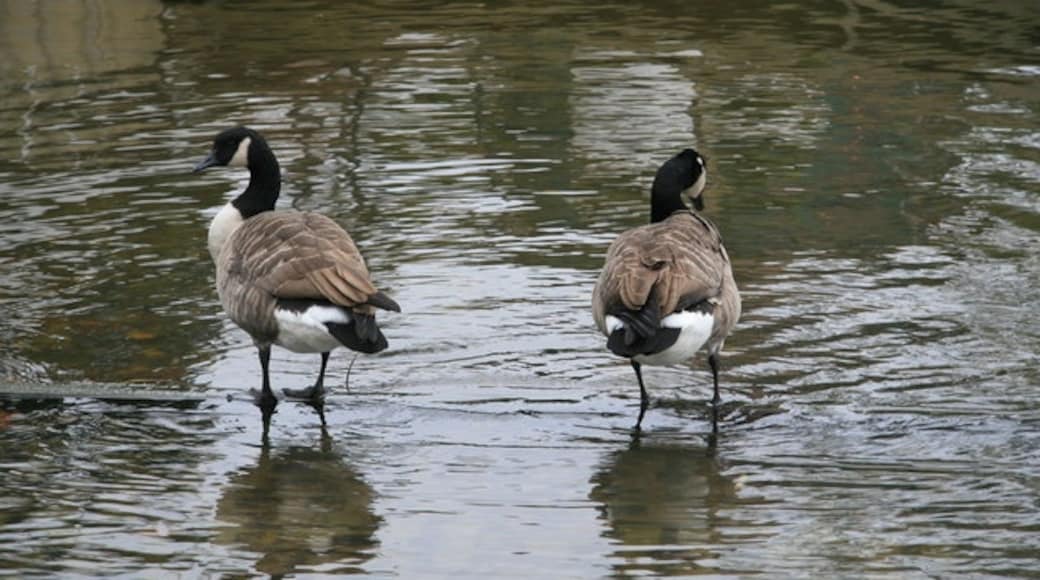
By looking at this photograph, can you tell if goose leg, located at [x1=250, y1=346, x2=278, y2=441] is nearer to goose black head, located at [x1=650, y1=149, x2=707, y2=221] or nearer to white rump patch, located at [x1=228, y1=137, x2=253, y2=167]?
white rump patch, located at [x1=228, y1=137, x2=253, y2=167]

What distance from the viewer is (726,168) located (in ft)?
44.5

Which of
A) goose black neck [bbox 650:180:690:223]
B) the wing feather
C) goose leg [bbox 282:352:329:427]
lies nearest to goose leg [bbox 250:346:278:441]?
goose leg [bbox 282:352:329:427]

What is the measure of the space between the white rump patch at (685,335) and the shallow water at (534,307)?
1.40 feet

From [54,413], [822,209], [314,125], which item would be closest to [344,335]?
[54,413]

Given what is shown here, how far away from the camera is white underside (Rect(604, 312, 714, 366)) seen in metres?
8.16

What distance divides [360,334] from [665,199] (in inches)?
86.7

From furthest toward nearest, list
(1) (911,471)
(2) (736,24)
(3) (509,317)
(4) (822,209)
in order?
1. (2) (736,24)
2. (4) (822,209)
3. (3) (509,317)
4. (1) (911,471)

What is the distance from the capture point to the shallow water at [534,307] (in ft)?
24.0

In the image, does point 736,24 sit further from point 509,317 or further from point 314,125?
point 509,317

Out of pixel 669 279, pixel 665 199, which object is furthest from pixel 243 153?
pixel 669 279

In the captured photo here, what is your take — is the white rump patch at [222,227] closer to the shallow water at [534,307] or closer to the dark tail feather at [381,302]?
the shallow water at [534,307]

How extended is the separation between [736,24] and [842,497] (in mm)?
12354

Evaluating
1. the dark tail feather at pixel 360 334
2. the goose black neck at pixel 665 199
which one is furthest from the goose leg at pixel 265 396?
the goose black neck at pixel 665 199

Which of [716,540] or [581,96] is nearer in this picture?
[716,540]
